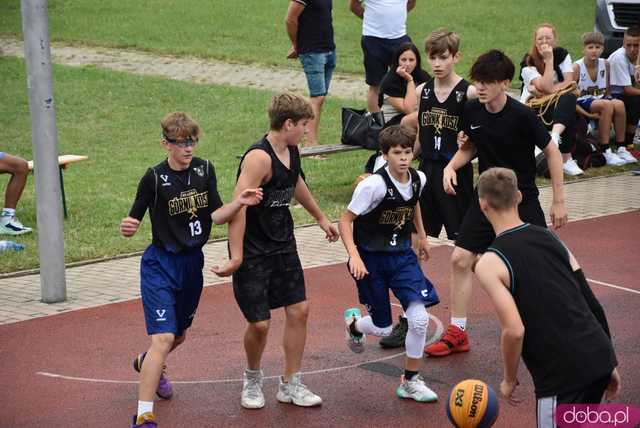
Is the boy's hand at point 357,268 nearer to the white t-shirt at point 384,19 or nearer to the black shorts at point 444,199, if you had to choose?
the black shorts at point 444,199

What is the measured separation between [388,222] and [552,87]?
786cm

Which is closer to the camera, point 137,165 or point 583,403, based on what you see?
point 583,403

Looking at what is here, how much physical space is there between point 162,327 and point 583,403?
2.59 m

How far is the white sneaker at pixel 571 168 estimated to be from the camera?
15016 mm

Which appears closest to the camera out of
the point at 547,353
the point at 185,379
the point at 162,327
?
the point at 547,353

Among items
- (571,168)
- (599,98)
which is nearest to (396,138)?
(571,168)

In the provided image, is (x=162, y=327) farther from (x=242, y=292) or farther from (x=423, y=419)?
(x=423, y=419)

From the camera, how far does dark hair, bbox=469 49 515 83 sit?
311 inches

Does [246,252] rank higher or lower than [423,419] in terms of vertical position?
higher

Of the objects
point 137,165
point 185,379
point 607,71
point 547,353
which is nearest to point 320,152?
point 137,165

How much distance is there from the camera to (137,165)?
1538 cm

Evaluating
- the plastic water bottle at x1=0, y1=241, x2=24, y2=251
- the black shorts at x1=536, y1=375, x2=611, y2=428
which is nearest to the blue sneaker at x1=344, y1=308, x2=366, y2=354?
the black shorts at x1=536, y1=375, x2=611, y2=428

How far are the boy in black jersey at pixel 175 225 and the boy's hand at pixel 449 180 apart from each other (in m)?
1.95

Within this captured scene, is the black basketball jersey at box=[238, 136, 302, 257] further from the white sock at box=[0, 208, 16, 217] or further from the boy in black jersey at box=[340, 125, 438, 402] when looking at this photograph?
A: the white sock at box=[0, 208, 16, 217]
